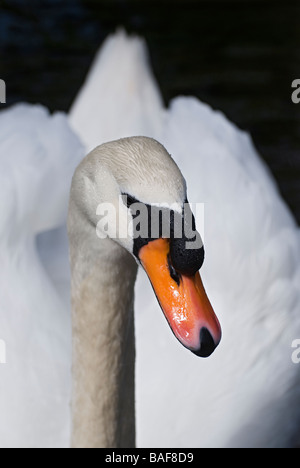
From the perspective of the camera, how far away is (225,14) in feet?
22.4

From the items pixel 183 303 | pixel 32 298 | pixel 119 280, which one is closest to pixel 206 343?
pixel 183 303

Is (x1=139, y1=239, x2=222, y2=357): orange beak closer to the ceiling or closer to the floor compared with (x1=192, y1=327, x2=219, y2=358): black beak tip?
closer to the ceiling

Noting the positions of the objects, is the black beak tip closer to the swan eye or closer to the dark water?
the swan eye

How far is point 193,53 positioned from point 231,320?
3.17 m

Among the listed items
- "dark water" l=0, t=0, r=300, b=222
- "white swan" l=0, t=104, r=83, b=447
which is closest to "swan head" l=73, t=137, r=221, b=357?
"white swan" l=0, t=104, r=83, b=447

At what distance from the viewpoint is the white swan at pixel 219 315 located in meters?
3.29

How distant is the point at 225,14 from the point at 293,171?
1.97 meters

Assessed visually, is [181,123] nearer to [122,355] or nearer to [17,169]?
[17,169]

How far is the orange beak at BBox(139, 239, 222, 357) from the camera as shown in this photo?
2131 millimetres

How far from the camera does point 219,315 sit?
3.50m

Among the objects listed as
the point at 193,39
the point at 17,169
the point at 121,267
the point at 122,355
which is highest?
the point at 193,39

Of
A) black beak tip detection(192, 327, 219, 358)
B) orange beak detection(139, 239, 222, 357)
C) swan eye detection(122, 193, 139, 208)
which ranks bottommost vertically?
black beak tip detection(192, 327, 219, 358)

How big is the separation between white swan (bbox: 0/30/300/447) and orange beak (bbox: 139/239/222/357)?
1.19 metres
